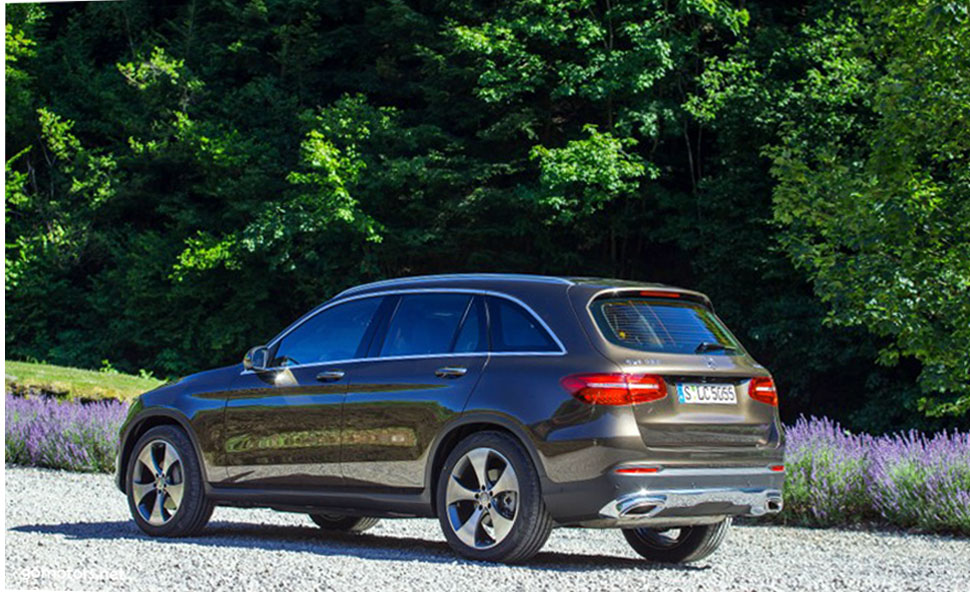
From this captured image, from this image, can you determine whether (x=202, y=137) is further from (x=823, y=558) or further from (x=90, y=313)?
(x=823, y=558)

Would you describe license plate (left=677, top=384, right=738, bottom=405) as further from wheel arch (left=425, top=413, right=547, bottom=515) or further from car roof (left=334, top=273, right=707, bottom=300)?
wheel arch (left=425, top=413, right=547, bottom=515)

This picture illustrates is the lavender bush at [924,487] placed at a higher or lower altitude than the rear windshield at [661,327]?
lower

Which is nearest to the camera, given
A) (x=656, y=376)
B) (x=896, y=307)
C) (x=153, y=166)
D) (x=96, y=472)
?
(x=656, y=376)

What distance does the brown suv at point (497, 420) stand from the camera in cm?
714

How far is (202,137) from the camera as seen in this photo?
3522 centimetres

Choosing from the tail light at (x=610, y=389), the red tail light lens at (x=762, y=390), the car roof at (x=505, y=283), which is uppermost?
the car roof at (x=505, y=283)

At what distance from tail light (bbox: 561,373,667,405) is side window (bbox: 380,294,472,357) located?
114 centimetres

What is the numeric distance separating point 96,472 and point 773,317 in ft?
57.7

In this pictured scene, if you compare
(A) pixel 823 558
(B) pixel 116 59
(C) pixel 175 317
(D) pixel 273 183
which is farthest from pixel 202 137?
(A) pixel 823 558

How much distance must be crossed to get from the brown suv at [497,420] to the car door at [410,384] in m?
0.01

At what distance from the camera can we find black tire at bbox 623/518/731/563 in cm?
841

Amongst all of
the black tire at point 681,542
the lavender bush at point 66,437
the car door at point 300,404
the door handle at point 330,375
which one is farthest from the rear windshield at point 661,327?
the lavender bush at point 66,437

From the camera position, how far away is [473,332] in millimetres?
7945

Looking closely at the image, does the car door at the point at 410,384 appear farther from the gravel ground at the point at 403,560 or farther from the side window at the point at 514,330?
the gravel ground at the point at 403,560
